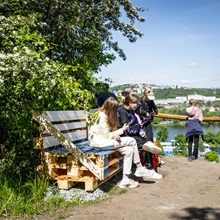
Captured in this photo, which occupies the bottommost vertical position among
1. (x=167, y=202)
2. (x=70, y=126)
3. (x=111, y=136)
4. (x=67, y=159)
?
(x=167, y=202)

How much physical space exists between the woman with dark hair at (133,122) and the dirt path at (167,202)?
56 centimetres

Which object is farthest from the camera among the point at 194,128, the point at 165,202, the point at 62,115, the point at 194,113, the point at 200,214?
the point at 194,113

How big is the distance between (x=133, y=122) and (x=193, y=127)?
8.34 ft

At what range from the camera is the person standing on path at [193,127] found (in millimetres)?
7322

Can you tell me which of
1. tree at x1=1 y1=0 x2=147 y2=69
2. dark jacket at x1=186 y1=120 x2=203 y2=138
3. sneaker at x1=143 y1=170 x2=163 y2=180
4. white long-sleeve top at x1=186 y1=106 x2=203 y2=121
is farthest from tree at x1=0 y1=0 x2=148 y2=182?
dark jacket at x1=186 y1=120 x2=203 y2=138

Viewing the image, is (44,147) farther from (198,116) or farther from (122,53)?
(122,53)

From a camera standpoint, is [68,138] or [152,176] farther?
[152,176]

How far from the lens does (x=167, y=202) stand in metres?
4.18

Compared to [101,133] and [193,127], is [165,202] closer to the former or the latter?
[101,133]

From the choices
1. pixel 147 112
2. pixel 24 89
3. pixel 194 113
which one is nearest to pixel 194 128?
pixel 194 113

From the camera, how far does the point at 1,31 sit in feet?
12.5

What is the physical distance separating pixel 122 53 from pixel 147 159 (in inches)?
281

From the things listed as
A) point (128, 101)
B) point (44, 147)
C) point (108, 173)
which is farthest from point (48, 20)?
point (108, 173)

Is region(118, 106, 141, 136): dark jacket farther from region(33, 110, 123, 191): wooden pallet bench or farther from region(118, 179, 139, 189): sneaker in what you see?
region(118, 179, 139, 189): sneaker
